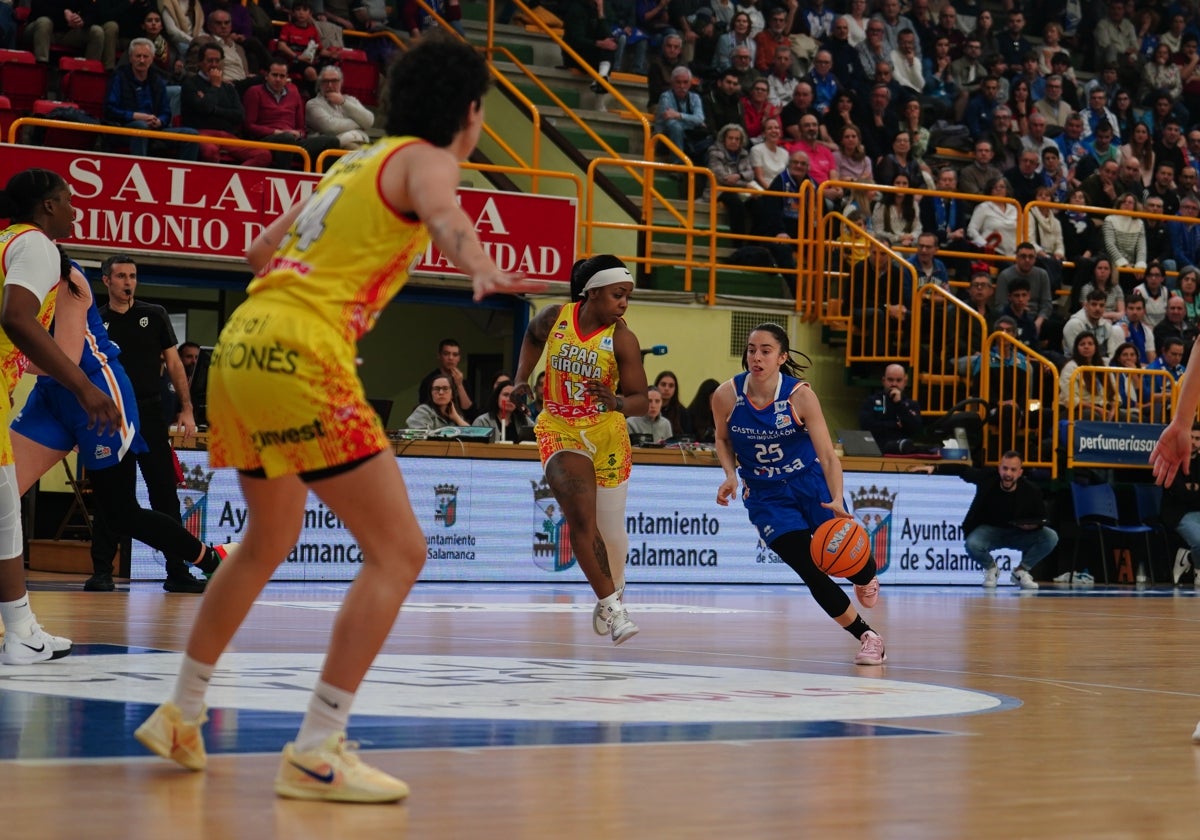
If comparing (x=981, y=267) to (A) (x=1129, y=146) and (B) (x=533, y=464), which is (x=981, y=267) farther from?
(B) (x=533, y=464)

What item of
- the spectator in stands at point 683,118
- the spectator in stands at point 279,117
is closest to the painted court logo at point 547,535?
the spectator in stands at point 279,117

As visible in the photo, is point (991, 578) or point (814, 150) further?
point (814, 150)

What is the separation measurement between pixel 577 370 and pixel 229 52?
10.5m

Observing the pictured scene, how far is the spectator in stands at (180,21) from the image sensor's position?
722 inches

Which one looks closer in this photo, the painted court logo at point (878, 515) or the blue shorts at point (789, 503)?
the blue shorts at point (789, 503)

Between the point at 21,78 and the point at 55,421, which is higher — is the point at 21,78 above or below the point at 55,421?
above

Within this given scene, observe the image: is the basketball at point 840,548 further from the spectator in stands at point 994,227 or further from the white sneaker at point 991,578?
the spectator in stands at point 994,227

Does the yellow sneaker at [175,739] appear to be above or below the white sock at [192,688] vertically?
below

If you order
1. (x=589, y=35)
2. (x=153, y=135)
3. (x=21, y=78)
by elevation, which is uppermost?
(x=589, y=35)

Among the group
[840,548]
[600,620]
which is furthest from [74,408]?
[840,548]

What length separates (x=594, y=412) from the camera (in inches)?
368

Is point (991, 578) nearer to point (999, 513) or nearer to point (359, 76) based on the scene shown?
point (999, 513)

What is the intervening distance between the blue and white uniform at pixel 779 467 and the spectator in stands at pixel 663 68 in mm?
12960

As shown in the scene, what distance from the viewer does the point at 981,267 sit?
21125 millimetres
